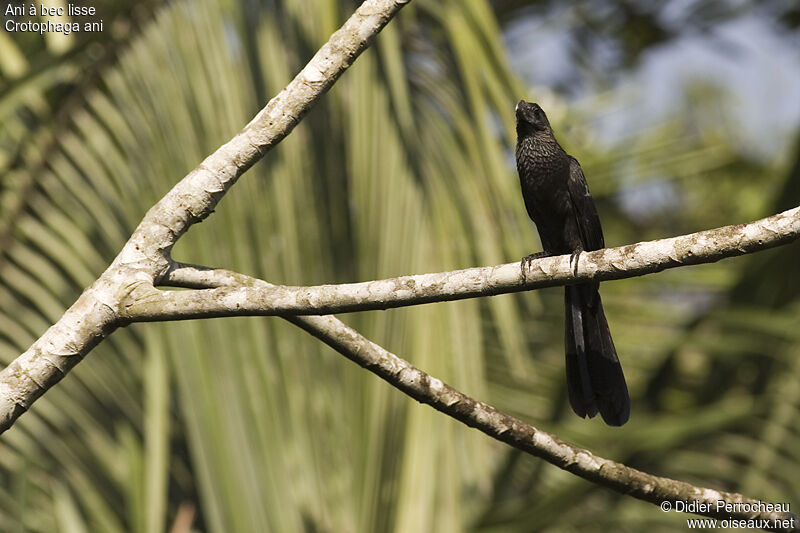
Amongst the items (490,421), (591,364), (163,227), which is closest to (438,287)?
(490,421)


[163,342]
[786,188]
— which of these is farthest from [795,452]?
[163,342]

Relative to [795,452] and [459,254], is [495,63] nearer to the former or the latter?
[459,254]

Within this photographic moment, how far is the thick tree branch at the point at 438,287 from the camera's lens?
62.2 inches

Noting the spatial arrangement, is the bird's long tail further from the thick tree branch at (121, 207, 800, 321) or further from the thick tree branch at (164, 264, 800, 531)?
the thick tree branch at (121, 207, 800, 321)

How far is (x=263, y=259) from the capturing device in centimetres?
262

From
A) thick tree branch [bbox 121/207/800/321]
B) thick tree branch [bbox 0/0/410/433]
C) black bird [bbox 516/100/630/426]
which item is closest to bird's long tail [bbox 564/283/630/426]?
black bird [bbox 516/100/630/426]

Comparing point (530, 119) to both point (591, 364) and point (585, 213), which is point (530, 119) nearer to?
point (585, 213)

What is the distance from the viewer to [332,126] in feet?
10.4

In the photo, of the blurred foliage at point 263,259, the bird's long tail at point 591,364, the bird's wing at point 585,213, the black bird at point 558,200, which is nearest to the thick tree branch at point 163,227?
the blurred foliage at point 263,259

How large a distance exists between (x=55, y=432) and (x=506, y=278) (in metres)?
1.70

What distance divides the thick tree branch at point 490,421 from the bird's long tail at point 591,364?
0.57 m

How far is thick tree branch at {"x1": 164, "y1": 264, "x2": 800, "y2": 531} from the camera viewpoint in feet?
5.78

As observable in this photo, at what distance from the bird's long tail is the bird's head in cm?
61

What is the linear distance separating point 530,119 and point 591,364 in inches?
36.0
